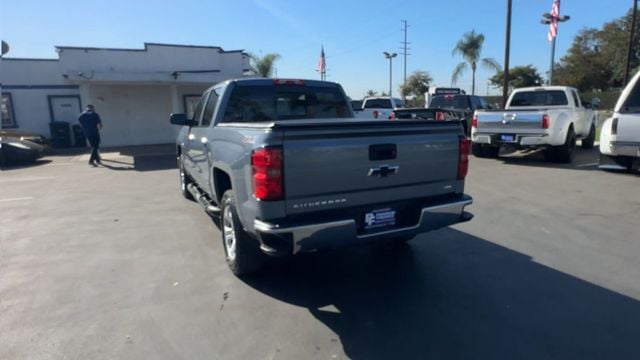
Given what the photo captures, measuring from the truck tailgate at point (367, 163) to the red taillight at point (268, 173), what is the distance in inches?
2.2

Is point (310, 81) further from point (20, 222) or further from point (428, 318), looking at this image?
point (20, 222)

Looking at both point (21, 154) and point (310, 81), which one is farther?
point (21, 154)

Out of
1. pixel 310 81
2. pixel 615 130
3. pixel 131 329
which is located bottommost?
pixel 131 329

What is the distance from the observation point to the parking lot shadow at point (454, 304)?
3.06 metres

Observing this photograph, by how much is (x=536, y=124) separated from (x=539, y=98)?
2372mm

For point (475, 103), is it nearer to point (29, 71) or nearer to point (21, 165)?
point (21, 165)

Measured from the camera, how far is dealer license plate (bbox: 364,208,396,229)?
3574 mm

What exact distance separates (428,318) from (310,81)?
337 centimetres

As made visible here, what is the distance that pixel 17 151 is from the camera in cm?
1423

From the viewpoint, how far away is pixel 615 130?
869 centimetres

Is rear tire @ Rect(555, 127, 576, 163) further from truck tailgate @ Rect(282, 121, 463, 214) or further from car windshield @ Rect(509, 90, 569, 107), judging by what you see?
truck tailgate @ Rect(282, 121, 463, 214)

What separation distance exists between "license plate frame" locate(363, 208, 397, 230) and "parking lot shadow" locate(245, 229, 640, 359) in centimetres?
71

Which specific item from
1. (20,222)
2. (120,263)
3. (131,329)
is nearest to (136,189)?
(20,222)

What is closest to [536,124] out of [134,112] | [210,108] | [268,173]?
[210,108]
